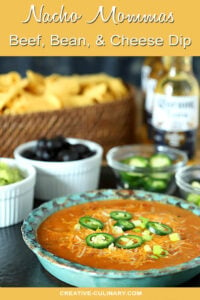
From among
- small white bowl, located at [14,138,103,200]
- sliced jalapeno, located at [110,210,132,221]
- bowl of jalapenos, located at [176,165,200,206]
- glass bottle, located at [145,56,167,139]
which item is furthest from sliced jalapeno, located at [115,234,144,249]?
glass bottle, located at [145,56,167,139]

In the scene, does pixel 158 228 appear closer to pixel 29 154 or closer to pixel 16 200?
pixel 16 200

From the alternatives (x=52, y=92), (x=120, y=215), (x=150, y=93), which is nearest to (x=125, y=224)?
(x=120, y=215)

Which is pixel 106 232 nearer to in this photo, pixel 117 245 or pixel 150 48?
pixel 117 245

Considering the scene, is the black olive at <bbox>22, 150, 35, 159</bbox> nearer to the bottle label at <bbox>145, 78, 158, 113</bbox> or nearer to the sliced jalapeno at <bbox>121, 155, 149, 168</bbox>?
the sliced jalapeno at <bbox>121, 155, 149, 168</bbox>

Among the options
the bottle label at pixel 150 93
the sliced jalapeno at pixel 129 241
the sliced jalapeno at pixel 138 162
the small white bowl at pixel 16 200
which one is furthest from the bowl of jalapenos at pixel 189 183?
the bottle label at pixel 150 93

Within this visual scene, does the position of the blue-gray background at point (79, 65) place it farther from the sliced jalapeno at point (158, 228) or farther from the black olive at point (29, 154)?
the sliced jalapeno at point (158, 228)

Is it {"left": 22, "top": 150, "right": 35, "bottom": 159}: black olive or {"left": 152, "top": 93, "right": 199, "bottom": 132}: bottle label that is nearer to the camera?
{"left": 22, "top": 150, "right": 35, "bottom": 159}: black olive
